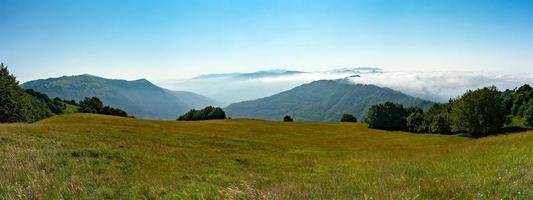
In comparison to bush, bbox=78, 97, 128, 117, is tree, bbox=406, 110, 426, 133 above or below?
below

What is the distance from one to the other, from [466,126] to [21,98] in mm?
102085

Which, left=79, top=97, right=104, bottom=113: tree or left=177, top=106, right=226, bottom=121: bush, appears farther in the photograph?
left=79, top=97, right=104, bottom=113: tree

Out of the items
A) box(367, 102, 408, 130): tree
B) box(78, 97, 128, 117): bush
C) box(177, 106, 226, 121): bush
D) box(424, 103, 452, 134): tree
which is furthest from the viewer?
box(78, 97, 128, 117): bush

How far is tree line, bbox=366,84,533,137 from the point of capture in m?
93.5

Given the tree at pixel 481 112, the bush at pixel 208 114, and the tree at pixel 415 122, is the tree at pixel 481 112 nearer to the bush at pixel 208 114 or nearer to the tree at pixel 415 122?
the tree at pixel 415 122

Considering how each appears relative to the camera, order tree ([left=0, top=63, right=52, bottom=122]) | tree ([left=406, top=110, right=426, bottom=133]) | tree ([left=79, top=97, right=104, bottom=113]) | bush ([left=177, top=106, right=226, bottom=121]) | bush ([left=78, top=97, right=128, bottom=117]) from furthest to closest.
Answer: bush ([left=78, top=97, right=128, bottom=117]) < tree ([left=79, top=97, right=104, bottom=113]) < bush ([left=177, top=106, right=226, bottom=121]) < tree ([left=406, top=110, right=426, bottom=133]) < tree ([left=0, top=63, right=52, bottom=122])

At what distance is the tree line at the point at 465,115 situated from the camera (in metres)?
93.5

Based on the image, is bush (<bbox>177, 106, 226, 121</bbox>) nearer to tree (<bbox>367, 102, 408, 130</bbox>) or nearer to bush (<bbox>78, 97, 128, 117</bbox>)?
bush (<bbox>78, 97, 128, 117</bbox>)

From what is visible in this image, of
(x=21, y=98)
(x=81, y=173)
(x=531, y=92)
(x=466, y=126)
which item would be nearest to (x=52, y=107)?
(x=21, y=98)

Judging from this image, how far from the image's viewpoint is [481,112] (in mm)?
93125

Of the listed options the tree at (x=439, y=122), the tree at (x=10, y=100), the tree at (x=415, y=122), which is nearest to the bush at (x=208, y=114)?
the tree at (x=10, y=100)

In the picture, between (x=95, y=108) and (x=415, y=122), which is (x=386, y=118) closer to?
(x=415, y=122)

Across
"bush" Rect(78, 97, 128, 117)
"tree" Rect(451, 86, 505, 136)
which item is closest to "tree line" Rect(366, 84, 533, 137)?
"tree" Rect(451, 86, 505, 136)

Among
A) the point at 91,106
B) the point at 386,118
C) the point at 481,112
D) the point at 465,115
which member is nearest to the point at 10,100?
the point at 91,106
